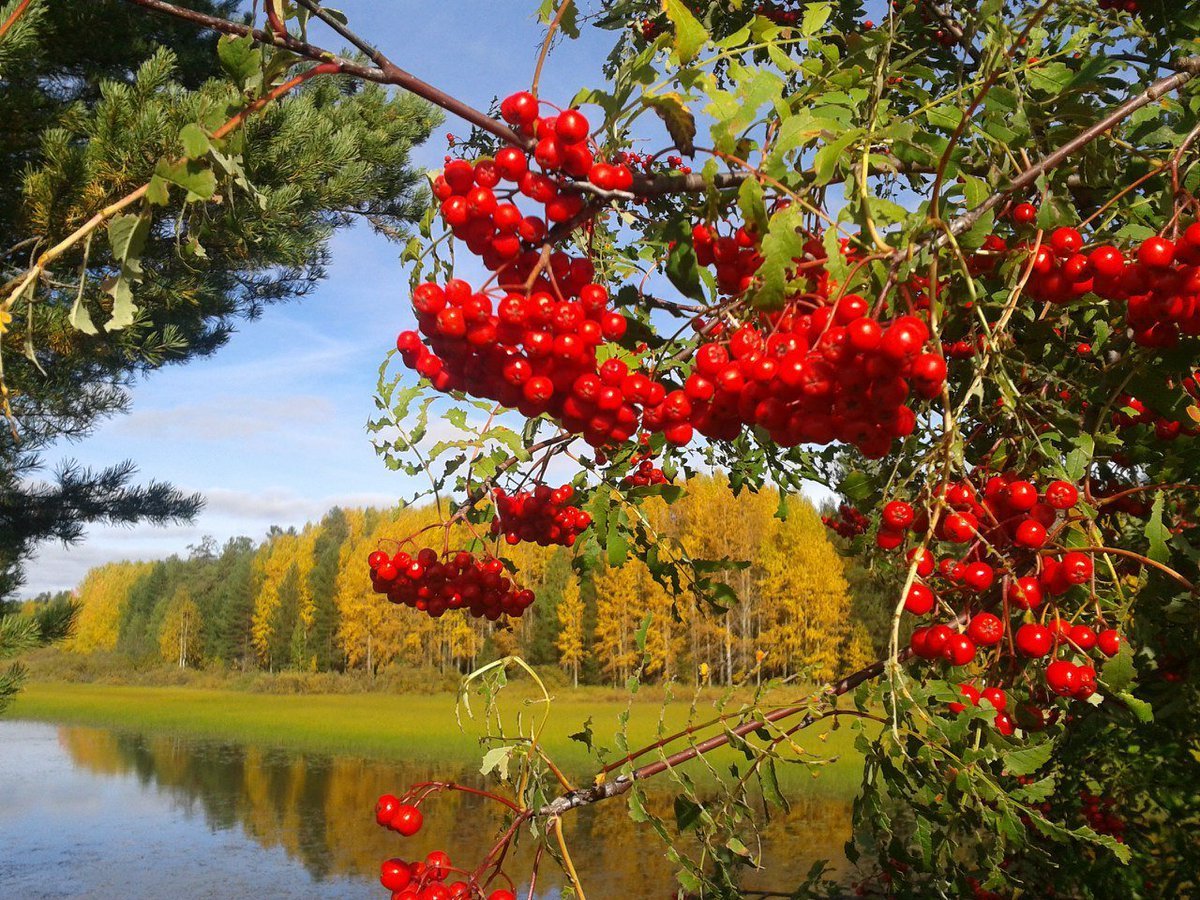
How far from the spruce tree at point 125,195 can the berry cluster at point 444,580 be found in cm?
198

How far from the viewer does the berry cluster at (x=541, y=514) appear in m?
2.25

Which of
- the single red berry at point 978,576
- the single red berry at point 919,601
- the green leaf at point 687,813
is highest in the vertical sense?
the single red berry at point 978,576

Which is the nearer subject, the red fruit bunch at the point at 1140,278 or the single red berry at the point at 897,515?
the red fruit bunch at the point at 1140,278

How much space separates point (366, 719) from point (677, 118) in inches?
1053

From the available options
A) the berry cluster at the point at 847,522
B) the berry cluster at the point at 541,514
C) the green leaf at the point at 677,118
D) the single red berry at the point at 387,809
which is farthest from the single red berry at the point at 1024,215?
the berry cluster at the point at 847,522

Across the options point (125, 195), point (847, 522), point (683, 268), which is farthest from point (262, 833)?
point (683, 268)

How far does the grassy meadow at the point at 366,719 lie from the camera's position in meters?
16.2

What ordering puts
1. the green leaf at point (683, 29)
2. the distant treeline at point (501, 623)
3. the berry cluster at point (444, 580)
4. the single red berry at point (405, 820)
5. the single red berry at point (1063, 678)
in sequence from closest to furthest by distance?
the green leaf at point (683, 29)
the single red berry at point (1063, 678)
the single red berry at point (405, 820)
the berry cluster at point (444, 580)
the distant treeline at point (501, 623)

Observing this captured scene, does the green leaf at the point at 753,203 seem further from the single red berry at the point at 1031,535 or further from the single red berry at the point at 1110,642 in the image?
the single red berry at the point at 1110,642

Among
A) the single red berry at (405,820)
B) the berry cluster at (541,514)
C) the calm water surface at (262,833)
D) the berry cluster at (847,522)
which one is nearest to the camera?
the single red berry at (405,820)

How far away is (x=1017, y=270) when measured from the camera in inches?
42.9

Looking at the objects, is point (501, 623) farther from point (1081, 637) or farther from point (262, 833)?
point (262, 833)

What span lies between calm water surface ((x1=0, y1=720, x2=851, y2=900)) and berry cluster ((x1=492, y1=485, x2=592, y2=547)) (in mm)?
5711

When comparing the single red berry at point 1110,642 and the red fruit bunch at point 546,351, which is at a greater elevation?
the red fruit bunch at point 546,351
